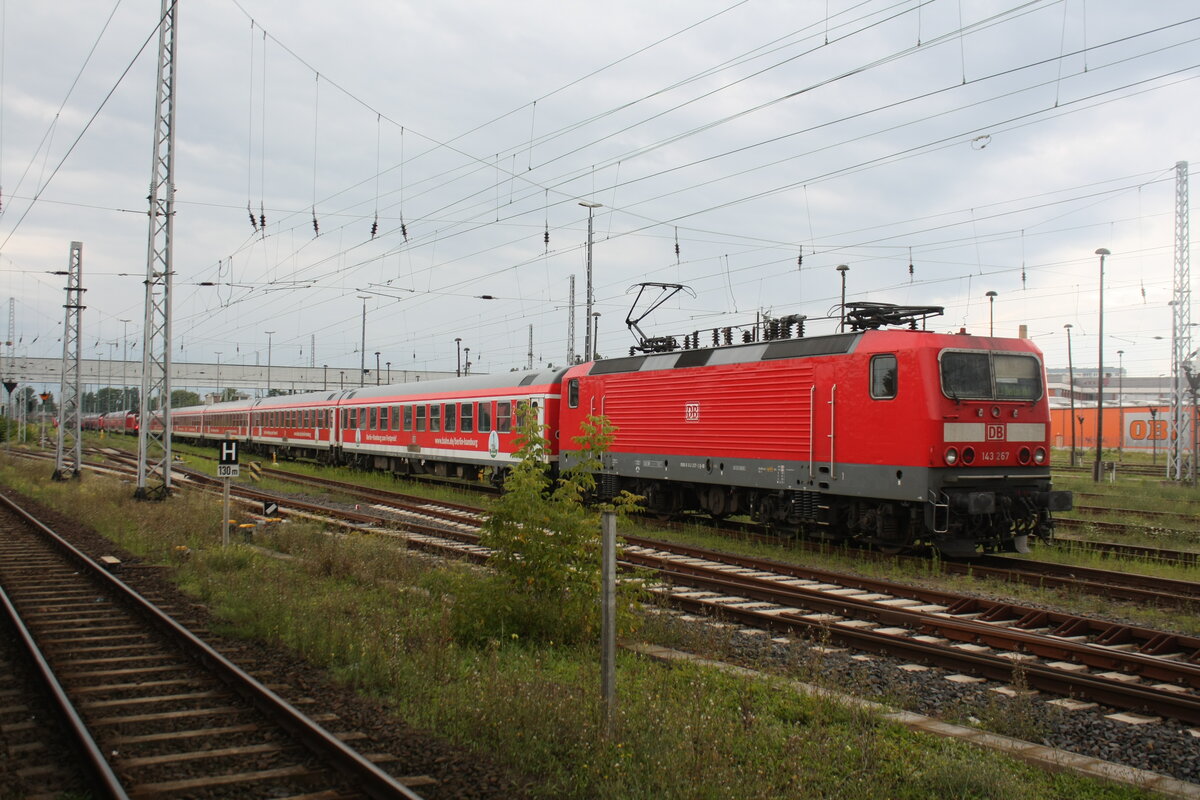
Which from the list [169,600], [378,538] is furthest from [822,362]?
[169,600]

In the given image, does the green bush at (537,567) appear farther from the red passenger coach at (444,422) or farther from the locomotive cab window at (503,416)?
the locomotive cab window at (503,416)

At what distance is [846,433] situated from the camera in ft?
48.5

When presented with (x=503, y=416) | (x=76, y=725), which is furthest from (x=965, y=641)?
(x=503, y=416)

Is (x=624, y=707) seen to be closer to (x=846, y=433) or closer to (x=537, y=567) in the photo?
(x=537, y=567)

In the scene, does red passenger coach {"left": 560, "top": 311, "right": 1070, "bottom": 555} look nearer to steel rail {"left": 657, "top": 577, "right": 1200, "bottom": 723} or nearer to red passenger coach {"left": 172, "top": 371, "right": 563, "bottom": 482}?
red passenger coach {"left": 172, "top": 371, "right": 563, "bottom": 482}

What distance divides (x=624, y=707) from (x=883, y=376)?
8988 mm

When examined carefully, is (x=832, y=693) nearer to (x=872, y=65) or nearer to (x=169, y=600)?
(x=169, y=600)

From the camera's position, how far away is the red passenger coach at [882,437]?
13688 mm

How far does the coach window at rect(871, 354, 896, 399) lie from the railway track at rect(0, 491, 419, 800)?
1003cm

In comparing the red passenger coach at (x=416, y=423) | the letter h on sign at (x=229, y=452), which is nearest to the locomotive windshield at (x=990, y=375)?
the red passenger coach at (x=416, y=423)

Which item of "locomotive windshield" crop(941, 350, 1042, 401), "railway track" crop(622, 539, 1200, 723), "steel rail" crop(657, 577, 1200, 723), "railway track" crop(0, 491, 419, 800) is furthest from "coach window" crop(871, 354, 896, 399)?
"railway track" crop(0, 491, 419, 800)

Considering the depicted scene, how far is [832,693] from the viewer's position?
7.24 metres

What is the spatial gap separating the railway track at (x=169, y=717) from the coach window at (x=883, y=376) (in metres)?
10.0

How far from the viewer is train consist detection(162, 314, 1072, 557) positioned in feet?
45.1
